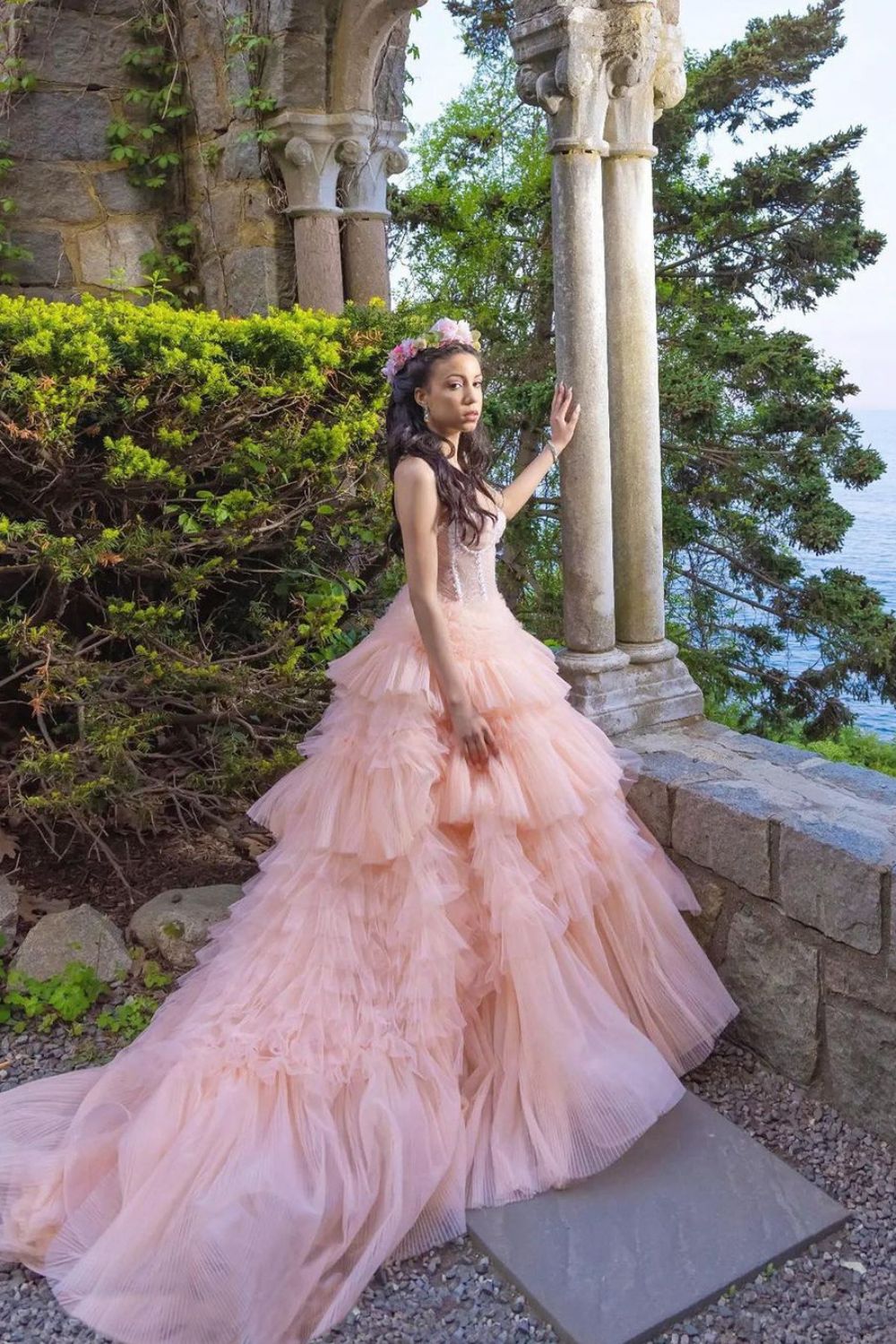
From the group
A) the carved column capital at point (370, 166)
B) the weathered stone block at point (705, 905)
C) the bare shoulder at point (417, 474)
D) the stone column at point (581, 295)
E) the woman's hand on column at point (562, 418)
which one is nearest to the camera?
the bare shoulder at point (417, 474)

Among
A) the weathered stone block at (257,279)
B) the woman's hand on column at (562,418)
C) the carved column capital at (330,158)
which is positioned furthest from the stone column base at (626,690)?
the carved column capital at (330,158)

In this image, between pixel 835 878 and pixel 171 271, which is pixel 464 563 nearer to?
pixel 835 878

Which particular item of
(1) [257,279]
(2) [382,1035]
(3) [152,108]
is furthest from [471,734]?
(3) [152,108]

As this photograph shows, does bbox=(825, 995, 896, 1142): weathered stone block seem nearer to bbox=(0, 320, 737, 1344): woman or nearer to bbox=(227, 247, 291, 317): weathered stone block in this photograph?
bbox=(0, 320, 737, 1344): woman

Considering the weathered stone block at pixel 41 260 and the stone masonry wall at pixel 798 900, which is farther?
the weathered stone block at pixel 41 260

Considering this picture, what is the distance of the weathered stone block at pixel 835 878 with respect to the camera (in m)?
2.37

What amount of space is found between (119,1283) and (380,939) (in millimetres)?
790

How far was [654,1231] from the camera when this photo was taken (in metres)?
2.14

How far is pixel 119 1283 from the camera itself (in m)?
1.99

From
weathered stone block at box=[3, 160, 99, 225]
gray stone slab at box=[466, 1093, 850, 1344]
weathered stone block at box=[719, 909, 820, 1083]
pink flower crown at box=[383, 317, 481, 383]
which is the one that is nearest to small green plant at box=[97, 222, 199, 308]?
weathered stone block at box=[3, 160, 99, 225]

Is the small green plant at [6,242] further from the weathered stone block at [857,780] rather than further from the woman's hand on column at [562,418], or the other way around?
the weathered stone block at [857,780]

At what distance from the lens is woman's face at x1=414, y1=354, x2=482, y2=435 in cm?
256

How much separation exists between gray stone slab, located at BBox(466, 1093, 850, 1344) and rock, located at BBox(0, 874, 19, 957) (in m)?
1.72

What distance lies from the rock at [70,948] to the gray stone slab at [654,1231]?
57.3 inches
